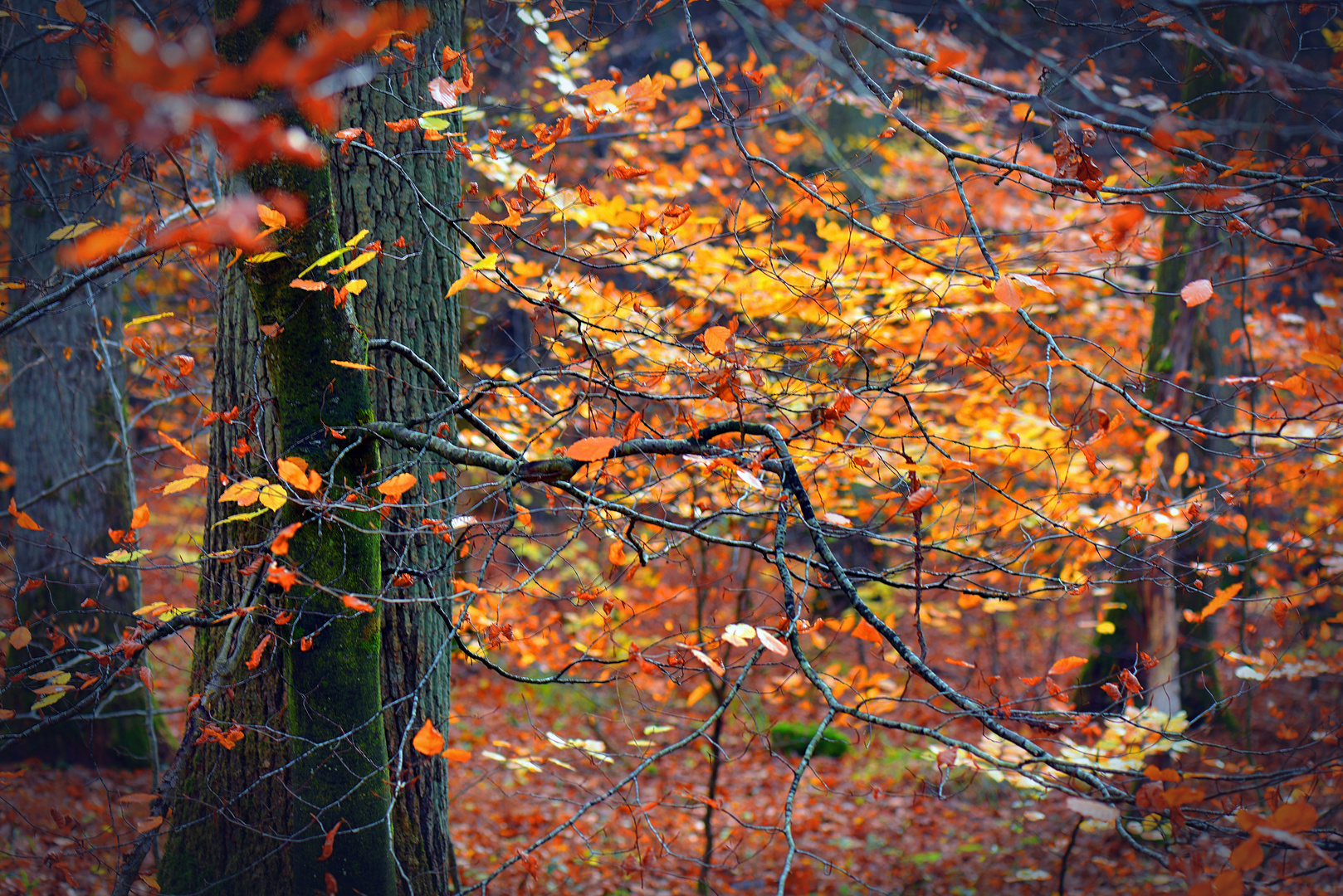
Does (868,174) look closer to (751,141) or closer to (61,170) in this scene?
(751,141)

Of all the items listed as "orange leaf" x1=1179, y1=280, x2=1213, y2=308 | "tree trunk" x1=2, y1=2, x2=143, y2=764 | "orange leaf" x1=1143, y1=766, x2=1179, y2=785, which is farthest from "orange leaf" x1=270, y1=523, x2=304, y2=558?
"tree trunk" x1=2, y1=2, x2=143, y2=764

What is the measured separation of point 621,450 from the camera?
7.59ft

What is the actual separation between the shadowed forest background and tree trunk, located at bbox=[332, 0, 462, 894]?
0.06 feet

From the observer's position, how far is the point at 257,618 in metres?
2.60

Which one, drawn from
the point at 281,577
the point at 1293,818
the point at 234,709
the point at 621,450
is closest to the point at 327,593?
the point at 281,577

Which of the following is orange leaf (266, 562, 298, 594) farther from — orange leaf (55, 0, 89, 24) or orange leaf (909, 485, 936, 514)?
orange leaf (55, 0, 89, 24)

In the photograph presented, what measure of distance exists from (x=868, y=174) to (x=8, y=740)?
363 inches

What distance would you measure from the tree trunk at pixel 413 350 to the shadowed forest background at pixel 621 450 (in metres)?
0.02

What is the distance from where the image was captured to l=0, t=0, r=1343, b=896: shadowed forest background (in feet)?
6.96

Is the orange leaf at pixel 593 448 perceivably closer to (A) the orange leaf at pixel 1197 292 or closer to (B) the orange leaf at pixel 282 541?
(B) the orange leaf at pixel 282 541

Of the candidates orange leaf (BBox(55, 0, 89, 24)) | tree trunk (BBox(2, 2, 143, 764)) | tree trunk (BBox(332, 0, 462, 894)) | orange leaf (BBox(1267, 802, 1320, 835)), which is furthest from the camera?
tree trunk (BBox(2, 2, 143, 764))

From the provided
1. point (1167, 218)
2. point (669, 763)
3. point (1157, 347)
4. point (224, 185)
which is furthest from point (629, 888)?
point (1167, 218)

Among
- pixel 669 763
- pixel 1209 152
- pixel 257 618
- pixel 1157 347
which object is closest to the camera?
pixel 257 618

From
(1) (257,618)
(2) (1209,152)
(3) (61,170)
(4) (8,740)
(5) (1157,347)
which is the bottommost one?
A: (4) (8,740)
